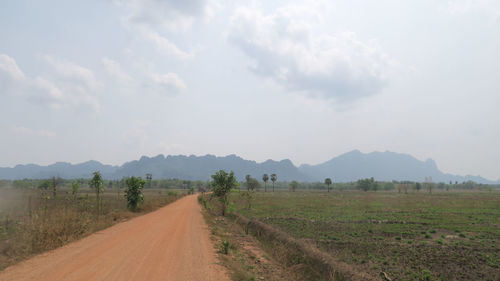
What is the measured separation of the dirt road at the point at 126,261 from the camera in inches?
394

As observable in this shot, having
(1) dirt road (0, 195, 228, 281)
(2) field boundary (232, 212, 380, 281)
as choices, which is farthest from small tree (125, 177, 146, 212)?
A: (2) field boundary (232, 212, 380, 281)

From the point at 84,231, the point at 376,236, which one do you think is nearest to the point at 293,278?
the point at 376,236

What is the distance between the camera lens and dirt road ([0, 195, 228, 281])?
10.0 metres

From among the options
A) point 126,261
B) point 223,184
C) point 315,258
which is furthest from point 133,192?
point 315,258

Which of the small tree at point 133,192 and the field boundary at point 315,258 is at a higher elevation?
the small tree at point 133,192

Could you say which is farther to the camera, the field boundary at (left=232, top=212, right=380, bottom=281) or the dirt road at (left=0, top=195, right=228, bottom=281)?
the field boundary at (left=232, top=212, right=380, bottom=281)

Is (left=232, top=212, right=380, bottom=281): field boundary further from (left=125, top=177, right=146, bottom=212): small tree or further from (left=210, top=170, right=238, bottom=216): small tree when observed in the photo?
(left=125, top=177, right=146, bottom=212): small tree

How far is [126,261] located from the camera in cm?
1176

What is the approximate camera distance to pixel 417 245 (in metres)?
18.9

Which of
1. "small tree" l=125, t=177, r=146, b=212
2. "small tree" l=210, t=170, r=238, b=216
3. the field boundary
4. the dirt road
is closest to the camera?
the dirt road

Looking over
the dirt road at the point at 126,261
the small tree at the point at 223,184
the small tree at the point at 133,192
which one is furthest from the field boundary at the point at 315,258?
the small tree at the point at 133,192

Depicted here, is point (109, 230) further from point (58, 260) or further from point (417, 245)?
point (417, 245)

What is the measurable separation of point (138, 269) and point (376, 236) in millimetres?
18395

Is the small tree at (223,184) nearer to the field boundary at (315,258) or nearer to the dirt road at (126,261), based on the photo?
the field boundary at (315,258)
